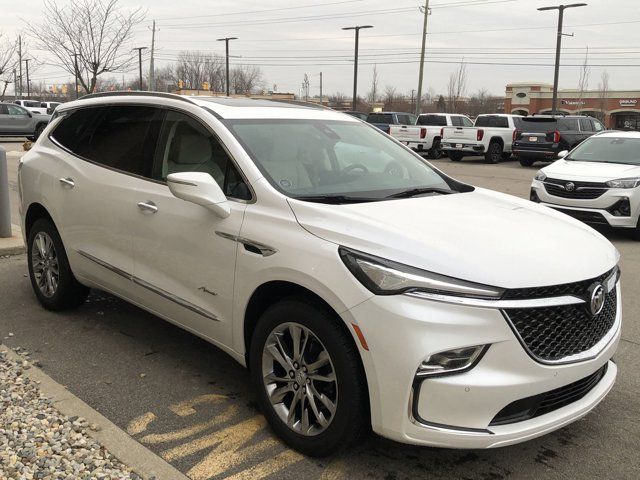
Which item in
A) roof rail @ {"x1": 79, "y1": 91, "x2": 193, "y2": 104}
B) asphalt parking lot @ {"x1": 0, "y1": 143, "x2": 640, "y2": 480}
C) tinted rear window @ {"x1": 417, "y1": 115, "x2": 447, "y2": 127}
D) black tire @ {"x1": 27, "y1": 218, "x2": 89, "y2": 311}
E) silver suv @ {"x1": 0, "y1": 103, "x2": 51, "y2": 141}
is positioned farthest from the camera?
silver suv @ {"x1": 0, "y1": 103, "x2": 51, "y2": 141}

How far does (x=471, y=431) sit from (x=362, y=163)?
195 cm

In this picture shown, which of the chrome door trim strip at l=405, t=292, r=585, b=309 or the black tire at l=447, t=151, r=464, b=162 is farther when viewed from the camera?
the black tire at l=447, t=151, r=464, b=162

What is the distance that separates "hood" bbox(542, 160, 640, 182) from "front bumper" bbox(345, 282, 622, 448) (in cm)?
718

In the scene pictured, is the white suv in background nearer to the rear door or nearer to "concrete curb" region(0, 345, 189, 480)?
the rear door

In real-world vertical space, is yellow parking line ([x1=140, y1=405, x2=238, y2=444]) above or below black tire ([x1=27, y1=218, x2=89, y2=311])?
below

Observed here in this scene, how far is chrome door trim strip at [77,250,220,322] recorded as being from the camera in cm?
354

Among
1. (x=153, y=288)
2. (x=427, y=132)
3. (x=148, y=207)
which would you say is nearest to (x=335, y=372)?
(x=153, y=288)

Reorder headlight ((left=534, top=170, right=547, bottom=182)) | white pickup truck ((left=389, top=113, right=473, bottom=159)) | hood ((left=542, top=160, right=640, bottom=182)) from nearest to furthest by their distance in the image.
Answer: hood ((left=542, top=160, right=640, bottom=182)) → headlight ((left=534, top=170, right=547, bottom=182)) → white pickup truck ((left=389, top=113, right=473, bottom=159))

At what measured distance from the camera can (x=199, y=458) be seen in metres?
3.03

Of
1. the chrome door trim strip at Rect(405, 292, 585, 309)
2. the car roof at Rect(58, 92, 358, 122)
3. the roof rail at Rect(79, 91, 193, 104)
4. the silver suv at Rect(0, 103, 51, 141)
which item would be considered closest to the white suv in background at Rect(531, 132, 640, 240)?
the car roof at Rect(58, 92, 358, 122)

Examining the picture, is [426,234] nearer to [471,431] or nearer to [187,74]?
[471,431]

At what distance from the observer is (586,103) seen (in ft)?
231

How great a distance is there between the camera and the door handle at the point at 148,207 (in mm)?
3815

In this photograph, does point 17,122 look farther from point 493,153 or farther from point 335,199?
point 335,199
